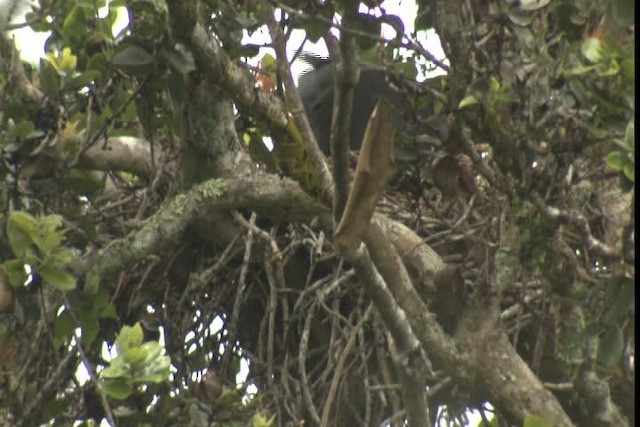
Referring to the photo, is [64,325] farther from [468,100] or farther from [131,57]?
[468,100]

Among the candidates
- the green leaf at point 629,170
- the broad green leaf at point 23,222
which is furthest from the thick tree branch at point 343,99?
the broad green leaf at point 23,222

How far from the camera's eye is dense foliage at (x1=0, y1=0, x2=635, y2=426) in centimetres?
213

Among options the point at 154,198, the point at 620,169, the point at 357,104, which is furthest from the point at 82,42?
the point at 620,169

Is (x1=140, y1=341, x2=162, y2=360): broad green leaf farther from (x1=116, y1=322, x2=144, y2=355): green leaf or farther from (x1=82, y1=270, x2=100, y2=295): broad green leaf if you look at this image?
(x1=82, y1=270, x2=100, y2=295): broad green leaf

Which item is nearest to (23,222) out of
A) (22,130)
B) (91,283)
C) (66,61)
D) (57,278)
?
(57,278)

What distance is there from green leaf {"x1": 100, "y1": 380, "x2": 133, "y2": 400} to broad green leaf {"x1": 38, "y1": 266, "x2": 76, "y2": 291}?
213 mm

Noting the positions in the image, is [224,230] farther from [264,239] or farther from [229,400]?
[229,400]

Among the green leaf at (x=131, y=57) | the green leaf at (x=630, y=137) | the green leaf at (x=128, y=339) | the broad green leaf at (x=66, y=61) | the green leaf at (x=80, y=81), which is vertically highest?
the broad green leaf at (x=66, y=61)

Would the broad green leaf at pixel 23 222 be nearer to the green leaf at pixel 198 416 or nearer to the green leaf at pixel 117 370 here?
the green leaf at pixel 117 370

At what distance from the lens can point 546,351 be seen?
297 centimetres

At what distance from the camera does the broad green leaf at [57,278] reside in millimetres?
2328

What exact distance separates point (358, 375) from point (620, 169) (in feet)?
4.43

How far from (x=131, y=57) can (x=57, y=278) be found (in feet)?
1.68

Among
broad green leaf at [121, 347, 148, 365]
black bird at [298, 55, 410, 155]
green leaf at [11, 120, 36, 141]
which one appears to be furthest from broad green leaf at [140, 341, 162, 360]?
black bird at [298, 55, 410, 155]
